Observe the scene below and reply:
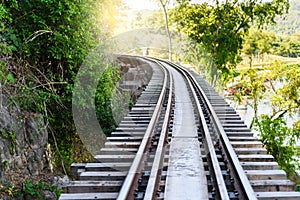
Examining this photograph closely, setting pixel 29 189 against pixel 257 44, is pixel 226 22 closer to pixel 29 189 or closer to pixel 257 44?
pixel 29 189

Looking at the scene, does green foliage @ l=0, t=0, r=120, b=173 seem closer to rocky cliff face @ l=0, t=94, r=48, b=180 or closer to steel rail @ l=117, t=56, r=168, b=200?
rocky cliff face @ l=0, t=94, r=48, b=180

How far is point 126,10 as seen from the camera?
1094cm

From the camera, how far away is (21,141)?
5.71 meters

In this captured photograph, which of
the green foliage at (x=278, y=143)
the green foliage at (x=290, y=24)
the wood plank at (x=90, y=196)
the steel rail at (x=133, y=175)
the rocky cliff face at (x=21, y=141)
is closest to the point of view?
the steel rail at (x=133, y=175)

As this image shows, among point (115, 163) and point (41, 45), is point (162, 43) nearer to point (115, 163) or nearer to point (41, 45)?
point (41, 45)

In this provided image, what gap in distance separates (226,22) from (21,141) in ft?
63.8

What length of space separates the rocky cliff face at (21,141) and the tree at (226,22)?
59.4 ft

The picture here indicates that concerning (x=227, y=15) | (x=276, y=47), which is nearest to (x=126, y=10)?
(x=227, y=15)

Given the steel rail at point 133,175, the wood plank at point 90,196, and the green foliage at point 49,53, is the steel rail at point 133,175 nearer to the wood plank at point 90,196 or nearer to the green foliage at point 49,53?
the wood plank at point 90,196

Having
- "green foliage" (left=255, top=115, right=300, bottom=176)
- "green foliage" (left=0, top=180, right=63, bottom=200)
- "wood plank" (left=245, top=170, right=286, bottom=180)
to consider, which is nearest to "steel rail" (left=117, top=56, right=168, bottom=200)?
"wood plank" (left=245, top=170, right=286, bottom=180)

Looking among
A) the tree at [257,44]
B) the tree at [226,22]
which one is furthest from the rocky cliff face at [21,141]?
the tree at [257,44]

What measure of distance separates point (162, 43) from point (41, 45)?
2950 centimetres

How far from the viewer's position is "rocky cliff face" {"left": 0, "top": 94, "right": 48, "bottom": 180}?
17.0 feet

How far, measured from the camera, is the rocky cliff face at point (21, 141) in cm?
519
